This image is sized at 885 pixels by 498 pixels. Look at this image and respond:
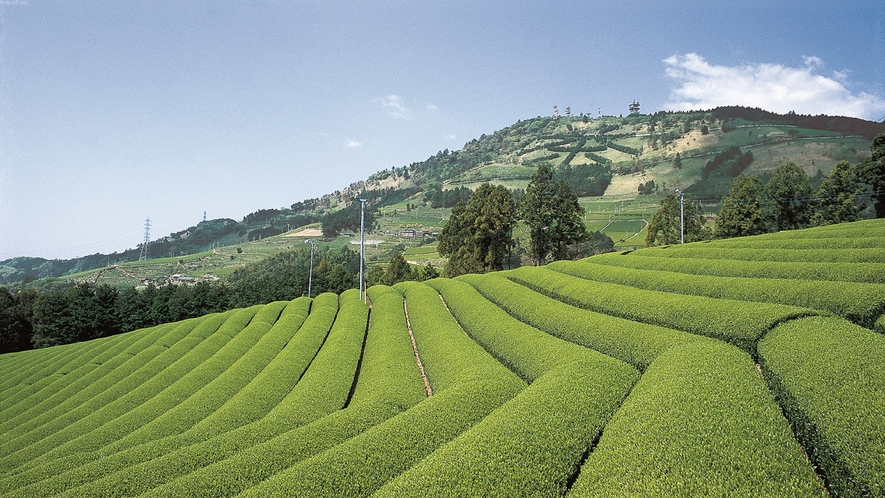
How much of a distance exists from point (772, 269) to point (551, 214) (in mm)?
32590

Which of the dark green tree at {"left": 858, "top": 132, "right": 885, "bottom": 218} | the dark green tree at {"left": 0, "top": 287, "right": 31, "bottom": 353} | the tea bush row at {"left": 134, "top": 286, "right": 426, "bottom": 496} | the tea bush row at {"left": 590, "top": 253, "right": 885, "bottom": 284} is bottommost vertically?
the dark green tree at {"left": 0, "top": 287, "right": 31, "bottom": 353}

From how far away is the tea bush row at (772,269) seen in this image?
16.6m

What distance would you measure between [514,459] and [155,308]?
8065 centimetres

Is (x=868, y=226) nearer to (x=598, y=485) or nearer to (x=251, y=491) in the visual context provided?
(x=598, y=485)

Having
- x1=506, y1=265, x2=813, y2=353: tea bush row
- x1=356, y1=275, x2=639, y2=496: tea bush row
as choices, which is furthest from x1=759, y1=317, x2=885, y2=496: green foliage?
x1=356, y1=275, x2=639, y2=496: tea bush row

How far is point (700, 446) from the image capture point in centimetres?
772

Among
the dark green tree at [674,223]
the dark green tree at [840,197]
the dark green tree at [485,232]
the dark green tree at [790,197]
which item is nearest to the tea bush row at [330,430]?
the dark green tree at [485,232]

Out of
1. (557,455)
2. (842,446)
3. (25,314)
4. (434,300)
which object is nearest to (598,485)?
(557,455)

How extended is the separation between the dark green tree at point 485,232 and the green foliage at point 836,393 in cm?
4003

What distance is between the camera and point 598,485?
7.30 metres

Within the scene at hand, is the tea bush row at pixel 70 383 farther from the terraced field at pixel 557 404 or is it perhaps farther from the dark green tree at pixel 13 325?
the dark green tree at pixel 13 325

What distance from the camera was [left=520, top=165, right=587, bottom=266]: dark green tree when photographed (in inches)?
2063

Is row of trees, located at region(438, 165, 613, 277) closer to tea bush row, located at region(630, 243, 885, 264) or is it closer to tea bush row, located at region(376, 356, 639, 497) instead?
tea bush row, located at region(630, 243, 885, 264)

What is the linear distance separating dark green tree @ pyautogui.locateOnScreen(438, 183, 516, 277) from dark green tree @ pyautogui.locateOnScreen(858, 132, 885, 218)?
113 ft
